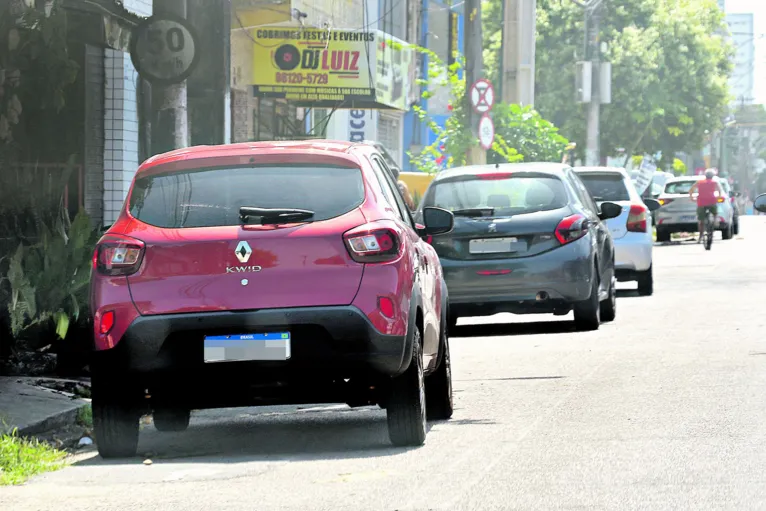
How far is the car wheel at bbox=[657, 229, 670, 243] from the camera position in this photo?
41.3 meters

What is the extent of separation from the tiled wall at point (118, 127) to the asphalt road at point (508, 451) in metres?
6.80

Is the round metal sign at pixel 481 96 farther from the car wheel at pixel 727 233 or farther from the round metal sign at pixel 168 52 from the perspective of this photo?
the car wheel at pixel 727 233

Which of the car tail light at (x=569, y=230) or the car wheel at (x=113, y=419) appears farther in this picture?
the car tail light at (x=569, y=230)

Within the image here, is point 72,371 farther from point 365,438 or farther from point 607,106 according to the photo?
point 607,106

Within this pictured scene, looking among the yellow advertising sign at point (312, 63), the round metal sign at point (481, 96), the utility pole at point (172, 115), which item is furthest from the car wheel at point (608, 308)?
the round metal sign at point (481, 96)

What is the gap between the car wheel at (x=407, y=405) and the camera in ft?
28.0

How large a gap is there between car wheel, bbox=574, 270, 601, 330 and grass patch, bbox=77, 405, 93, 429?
20.0 feet

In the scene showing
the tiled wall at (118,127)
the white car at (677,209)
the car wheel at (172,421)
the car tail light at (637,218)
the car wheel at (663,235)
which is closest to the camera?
the car wheel at (172,421)

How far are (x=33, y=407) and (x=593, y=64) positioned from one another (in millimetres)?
39132

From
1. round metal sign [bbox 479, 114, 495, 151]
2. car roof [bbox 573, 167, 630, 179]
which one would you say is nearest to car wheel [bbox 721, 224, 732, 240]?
round metal sign [bbox 479, 114, 495, 151]

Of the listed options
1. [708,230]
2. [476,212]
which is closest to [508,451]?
[476,212]

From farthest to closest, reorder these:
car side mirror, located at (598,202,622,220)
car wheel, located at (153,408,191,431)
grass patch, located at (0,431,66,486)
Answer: car side mirror, located at (598,202,622,220) → car wheel, located at (153,408,191,431) → grass patch, located at (0,431,66,486)

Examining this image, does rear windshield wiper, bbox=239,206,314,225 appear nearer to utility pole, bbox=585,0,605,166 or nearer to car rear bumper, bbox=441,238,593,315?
car rear bumper, bbox=441,238,593,315

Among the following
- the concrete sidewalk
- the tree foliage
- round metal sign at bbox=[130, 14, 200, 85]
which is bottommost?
the concrete sidewalk
